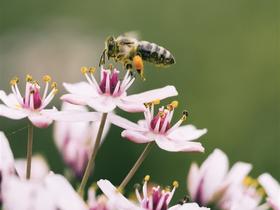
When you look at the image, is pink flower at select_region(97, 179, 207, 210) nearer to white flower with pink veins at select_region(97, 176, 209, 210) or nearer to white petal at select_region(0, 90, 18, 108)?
white flower with pink veins at select_region(97, 176, 209, 210)

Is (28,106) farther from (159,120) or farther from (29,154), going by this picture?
(159,120)

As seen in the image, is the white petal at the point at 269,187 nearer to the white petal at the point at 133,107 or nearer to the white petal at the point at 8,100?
the white petal at the point at 133,107

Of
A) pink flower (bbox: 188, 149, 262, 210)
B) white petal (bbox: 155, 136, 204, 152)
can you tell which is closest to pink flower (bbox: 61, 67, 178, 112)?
white petal (bbox: 155, 136, 204, 152)

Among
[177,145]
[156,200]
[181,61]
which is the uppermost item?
[177,145]

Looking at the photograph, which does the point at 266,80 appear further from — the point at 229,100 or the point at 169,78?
the point at 169,78

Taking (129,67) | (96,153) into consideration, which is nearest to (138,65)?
(129,67)
